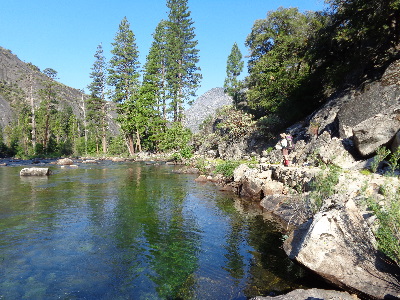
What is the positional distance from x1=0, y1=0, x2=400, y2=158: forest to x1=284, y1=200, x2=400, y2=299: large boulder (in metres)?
13.1

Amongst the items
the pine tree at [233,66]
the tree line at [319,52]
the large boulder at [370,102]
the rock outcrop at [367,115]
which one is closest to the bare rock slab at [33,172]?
the tree line at [319,52]

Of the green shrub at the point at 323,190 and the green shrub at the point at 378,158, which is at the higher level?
the green shrub at the point at 378,158

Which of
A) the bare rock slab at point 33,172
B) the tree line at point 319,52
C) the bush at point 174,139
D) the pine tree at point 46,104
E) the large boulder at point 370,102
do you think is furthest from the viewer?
the pine tree at point 46,104

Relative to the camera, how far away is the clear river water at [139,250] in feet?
17.5

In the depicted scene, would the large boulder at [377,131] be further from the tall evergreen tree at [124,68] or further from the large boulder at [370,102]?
the tall evergreen tree at [124,68]

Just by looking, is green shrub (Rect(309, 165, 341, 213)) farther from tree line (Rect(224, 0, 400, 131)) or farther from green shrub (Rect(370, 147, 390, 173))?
tree line (Rect(224, 0, 400, 131))

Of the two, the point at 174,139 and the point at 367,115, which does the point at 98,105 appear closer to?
the point at 174,139

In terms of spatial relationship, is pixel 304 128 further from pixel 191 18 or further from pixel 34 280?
pixel 191 18

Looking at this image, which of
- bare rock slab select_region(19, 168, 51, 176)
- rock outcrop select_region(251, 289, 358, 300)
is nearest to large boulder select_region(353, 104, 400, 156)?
rock outcrop select_region(251, 289, 358, 300)

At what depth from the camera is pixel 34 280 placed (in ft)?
18.2

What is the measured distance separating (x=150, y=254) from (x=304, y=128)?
1622 cm

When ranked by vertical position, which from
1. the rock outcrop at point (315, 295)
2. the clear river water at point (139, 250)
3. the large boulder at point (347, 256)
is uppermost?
the large boulder at point (347, 256)

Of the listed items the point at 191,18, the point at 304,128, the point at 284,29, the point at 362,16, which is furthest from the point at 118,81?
the point at 362,16

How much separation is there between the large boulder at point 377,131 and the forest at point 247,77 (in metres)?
7.02
